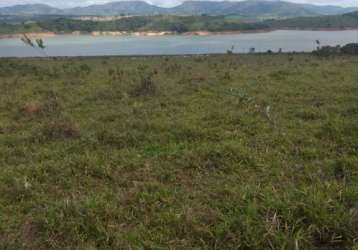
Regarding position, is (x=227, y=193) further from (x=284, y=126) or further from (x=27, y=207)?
(x=284, y=126)

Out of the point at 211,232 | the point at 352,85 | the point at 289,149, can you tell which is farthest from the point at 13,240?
the point at 352,85

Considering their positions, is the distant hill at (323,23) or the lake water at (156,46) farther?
the distant hill at (323,23)

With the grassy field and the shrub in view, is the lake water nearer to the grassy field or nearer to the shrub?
the shrub

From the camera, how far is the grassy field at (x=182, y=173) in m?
3.88

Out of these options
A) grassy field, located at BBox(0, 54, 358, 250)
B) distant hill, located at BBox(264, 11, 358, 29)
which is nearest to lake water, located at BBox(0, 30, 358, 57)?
distant hill, located at BBox(264, 11, 358, 29)

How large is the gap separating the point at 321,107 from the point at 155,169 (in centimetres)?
553

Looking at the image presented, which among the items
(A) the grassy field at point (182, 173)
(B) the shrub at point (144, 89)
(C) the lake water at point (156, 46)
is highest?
(C) the lake water at point (156, 46)

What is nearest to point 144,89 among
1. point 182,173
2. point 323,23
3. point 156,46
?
point 182,173

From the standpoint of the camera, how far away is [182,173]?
5707 mm

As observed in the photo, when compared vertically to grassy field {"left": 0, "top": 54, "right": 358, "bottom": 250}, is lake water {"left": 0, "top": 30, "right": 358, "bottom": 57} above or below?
above

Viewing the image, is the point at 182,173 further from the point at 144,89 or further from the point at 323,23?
the point at 323,23

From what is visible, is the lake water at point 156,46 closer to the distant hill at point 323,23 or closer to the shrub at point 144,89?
the distant hill at point 323,23

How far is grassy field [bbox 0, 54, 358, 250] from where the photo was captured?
388cm

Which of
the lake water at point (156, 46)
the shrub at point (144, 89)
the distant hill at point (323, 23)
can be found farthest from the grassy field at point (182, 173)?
the distant hill at point (323, 23)
